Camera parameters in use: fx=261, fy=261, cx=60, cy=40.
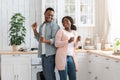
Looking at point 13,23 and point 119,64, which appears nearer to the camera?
point 119,64

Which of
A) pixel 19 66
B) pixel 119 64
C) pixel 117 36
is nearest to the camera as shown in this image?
pixel 119 64

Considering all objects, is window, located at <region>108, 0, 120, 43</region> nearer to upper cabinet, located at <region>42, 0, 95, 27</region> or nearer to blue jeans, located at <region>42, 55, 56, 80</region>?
upper cabinet, located at <region>42, 0, 95, 27</region>

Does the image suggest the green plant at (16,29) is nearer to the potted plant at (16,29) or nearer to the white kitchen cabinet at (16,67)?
the potted plant at (16,29)

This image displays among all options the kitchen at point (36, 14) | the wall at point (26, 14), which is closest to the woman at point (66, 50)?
the kitchen at point (36, 14)

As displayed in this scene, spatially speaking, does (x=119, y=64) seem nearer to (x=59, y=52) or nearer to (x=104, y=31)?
(x=59, y=52)

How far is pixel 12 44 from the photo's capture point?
197 inches

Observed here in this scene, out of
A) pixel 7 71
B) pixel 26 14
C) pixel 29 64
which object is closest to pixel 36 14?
pixel 26 14

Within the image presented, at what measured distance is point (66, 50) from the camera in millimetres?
3828

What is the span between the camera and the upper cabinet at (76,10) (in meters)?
5.21

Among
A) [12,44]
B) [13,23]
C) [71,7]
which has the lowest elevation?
[12,44]

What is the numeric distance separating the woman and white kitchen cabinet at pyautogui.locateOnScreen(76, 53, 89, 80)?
1.00m

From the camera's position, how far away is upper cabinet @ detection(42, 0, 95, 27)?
5207 millimetres

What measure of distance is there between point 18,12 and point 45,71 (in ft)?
6.44

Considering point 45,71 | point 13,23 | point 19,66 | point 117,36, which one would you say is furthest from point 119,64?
point 13,23
